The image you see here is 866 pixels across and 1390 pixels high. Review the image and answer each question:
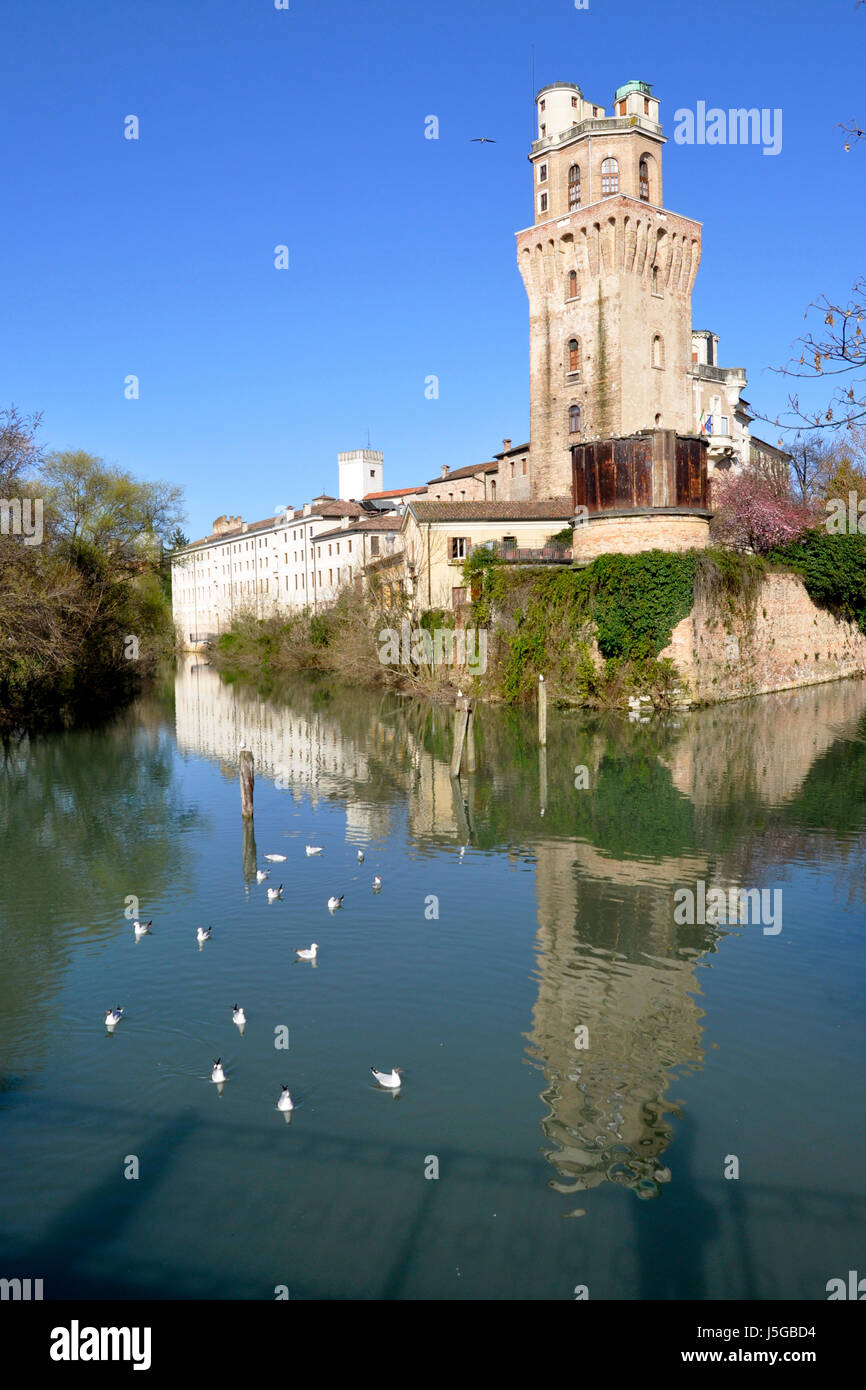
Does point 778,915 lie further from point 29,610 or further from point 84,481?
point 84,481

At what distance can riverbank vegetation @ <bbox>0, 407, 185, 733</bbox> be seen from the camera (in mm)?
27047

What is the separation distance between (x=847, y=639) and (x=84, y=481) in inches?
1368

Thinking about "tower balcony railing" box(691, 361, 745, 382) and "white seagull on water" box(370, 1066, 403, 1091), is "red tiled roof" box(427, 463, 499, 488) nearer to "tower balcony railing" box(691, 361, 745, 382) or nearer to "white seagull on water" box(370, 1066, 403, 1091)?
"tower balcony railing" box(691, 361, 745, 382)

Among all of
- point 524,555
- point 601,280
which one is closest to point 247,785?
point 524,555

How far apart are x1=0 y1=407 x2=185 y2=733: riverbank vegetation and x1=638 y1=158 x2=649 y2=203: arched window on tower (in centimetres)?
2837

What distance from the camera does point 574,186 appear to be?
51.3 metres

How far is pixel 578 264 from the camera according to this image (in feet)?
166

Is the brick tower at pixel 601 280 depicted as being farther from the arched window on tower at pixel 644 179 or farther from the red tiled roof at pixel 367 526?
the red tiled roof at pixel 367 526

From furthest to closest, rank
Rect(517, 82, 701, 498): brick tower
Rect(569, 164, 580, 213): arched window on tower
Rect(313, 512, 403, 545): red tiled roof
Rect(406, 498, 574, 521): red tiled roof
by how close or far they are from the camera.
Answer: Rect(313, 512, 403, 545): red tiled roof
Rect(569, 164, 580, 213): arched window on tower
Rect(517, 82, 701, 498): brick tower
Rect(406, 498, 574, 521): red tiled roof

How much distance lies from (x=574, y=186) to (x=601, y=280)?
6174 millimetres

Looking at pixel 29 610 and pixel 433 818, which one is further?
pixel 29 610

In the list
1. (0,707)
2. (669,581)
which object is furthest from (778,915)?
(0,707)

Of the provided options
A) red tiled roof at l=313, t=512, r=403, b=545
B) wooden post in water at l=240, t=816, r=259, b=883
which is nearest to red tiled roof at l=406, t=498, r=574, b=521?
red tiled roof at l=313, t=512, r=403, b=545

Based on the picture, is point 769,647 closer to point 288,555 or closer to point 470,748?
point 470,748
